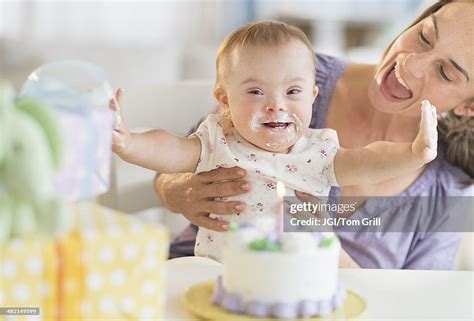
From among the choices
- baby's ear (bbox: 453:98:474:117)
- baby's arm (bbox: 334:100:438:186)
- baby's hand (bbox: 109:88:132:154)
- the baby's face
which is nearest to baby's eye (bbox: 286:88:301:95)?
the baby's face

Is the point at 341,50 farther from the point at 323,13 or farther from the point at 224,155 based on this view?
the point at 224,155

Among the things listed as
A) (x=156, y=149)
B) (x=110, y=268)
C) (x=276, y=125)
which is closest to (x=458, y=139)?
(x=276, y=125)

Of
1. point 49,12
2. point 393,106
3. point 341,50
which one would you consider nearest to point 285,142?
point 393,106

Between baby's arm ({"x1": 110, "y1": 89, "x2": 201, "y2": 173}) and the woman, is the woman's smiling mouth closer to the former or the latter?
the woman

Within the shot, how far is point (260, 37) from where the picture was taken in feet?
3.60

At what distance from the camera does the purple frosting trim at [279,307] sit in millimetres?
868

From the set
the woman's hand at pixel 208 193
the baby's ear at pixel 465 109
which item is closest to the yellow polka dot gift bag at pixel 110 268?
the woman's hand at pixel 208 193

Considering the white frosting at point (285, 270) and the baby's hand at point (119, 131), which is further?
the baby's hand at point (119, 131)

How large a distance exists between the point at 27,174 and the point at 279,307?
0.98 feet

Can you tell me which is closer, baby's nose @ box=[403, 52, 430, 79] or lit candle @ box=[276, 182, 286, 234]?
lit candle @ box=[276, 182, 286, 234]

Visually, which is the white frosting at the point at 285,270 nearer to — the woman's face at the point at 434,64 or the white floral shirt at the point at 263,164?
the white floral shirt at the point at 263,164

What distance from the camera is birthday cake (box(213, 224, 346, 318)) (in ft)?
2.79

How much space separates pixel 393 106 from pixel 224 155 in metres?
0.33

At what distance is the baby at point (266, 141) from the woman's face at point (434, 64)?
19 cm
